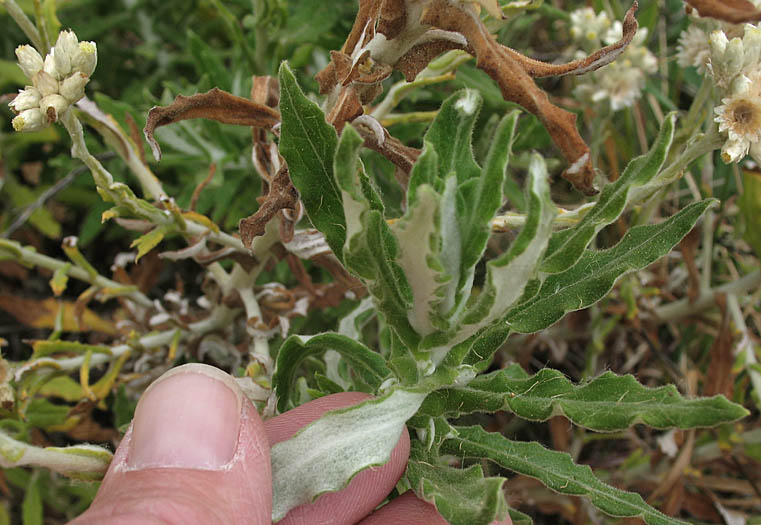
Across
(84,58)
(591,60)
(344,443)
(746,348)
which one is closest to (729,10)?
(591,60)

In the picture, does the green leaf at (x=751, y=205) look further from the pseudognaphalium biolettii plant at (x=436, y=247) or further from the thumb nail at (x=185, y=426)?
the thumb nail at (x=185, y=426)

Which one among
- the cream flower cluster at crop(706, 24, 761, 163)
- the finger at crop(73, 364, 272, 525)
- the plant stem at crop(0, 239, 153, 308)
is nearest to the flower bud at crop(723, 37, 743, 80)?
the cream flower cluster at crop(706, 24, 761, 163)

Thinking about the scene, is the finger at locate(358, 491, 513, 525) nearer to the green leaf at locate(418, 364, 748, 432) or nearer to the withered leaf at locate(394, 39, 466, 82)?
the green leaf at locate(418, 364, 748, 432)

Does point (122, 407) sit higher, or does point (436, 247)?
point (436, 247)

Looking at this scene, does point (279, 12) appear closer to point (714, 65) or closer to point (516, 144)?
point (516, 144)

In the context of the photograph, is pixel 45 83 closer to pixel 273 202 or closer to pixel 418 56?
pixel 273 202

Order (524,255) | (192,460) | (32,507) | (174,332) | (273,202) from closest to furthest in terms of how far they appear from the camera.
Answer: (524,255)
(192,460)
(273,202)
(174,332)
(32,507)

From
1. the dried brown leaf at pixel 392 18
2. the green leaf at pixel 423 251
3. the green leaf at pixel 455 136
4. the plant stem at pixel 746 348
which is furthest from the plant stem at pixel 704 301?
the dried brown leaf at pixel 392 18

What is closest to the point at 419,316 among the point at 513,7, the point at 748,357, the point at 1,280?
the point at 513,7

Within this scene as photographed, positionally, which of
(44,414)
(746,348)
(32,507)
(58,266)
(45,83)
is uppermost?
(45,83)
